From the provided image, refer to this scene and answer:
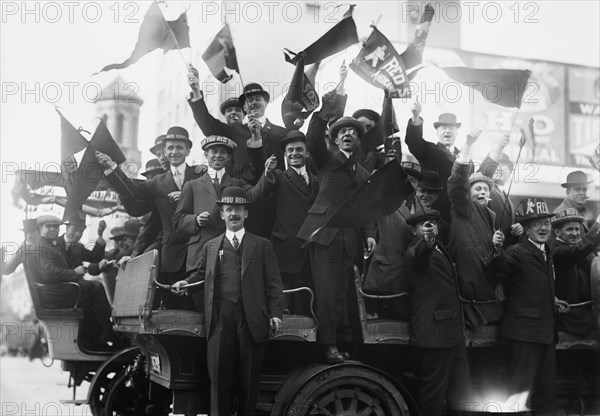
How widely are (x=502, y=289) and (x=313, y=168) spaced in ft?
6.13

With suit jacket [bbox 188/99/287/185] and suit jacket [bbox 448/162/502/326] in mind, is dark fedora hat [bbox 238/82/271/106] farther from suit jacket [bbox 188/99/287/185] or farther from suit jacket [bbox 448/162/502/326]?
suit jacket [bbox 448/162/502/326]

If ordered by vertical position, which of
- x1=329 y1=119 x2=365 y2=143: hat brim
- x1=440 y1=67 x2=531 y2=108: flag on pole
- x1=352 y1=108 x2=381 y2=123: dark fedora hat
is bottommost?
x1=329 y1=119 x2=365 y2=143: hat brim

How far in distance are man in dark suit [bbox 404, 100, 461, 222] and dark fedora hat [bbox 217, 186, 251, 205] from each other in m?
1.92

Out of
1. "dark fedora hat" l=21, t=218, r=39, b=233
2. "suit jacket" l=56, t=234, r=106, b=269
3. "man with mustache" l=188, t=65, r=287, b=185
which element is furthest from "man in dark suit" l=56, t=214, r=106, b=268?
"man with mustache" l=188, t=65, r=287, b=185

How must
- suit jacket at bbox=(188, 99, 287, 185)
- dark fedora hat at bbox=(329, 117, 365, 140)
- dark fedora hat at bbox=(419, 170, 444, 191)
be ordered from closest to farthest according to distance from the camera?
dark fedora hat at bbox=(329, 117, 365, 140) < dark fedora hat at bbox=(419, 170, 444, 191) < suit jacket at bbox=(188, 99, 287, 185)

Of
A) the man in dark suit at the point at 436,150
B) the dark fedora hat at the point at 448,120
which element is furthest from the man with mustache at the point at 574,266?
the dark fedora hat at the point at 448,120

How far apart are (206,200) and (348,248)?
127cm

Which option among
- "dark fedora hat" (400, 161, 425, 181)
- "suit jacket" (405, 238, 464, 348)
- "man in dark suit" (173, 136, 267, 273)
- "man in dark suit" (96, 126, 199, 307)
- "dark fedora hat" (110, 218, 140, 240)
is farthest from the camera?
"dark fedora hat" (110, 218, 140, 240)

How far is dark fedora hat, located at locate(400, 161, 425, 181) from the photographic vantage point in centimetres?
652

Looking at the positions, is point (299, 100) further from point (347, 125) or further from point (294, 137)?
point (347, 125)

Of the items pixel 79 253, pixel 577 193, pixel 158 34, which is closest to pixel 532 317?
pixel 577 193

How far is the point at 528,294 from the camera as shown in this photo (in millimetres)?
6461

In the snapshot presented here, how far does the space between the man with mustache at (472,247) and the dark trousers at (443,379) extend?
1.14ft

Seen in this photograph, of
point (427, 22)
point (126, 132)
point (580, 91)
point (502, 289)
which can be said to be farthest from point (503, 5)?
point (126, 132)
